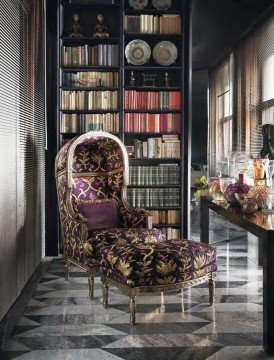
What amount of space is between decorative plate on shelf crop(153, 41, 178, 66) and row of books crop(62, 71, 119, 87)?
0.53 metres

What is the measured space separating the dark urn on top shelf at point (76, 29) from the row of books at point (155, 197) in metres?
1.83

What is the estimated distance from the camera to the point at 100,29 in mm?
5848

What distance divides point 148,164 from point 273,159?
2.16 metres

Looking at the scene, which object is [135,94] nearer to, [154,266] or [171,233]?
[171,233]

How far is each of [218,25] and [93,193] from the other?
3511 mm

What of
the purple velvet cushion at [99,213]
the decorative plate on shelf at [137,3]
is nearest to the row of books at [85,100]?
the decorative plate on shelf at [137,3]

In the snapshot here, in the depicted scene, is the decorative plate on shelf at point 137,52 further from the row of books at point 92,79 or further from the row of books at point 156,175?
the row of books at point 156,175

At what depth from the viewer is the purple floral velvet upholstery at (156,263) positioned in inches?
128

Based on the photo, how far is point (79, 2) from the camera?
19.3 ft

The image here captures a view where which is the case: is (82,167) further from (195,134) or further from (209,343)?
(195,134)

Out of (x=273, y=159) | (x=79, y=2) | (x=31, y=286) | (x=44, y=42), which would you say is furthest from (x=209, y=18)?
(x=31, y=286)

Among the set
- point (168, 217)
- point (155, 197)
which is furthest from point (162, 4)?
point (168, 217)

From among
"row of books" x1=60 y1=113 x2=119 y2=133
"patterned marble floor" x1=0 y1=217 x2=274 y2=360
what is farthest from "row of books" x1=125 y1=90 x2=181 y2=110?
"patterned marble floor" x1=0 y1=217 x2=274 y2=360

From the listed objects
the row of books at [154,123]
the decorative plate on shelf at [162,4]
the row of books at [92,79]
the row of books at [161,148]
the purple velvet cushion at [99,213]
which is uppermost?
the decorative plate on shelf at [162,4]
